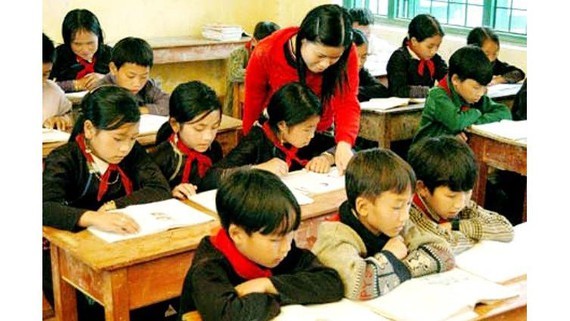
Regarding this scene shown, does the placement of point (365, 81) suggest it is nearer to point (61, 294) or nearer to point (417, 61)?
point (417, 61)

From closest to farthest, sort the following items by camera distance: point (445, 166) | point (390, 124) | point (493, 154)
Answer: point (445, 166)
point (493, 154)
point (390, 124)

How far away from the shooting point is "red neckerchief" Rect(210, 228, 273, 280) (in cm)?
171

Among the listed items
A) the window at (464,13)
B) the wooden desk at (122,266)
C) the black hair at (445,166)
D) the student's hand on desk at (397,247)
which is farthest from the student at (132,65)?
the window at (464,13)

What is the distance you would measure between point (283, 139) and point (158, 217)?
2.54 ft

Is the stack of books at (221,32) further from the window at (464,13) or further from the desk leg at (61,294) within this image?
the desk leg at (61,294)

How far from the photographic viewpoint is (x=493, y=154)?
12.0ft

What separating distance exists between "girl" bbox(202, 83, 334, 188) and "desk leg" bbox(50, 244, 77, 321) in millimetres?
681

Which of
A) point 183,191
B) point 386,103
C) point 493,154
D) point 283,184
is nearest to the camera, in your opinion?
point 283,184

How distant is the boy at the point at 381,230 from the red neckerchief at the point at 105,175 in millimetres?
918

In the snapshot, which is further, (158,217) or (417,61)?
(417,61)

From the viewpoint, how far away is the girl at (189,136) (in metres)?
2.82

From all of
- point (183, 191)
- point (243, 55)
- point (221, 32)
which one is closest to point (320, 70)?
point (183, 191)

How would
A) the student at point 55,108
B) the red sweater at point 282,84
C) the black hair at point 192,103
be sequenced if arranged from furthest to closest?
the student at point 55,108 < the red sweater at point 282,84 < the black hair at point 192,103

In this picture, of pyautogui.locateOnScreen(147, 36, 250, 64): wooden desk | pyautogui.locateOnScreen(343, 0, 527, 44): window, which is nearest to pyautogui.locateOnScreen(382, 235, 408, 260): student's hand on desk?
pyautogui.locateOnScreen(343, 0, 527, 44): window
